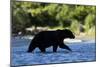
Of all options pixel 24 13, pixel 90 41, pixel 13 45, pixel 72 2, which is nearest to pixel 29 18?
pixel 24 13

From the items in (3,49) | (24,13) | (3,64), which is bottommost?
(3,64)

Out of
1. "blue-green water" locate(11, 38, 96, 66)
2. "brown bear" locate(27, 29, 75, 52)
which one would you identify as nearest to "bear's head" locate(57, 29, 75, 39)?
"brown bear" locate(27, 29, 75, 52)

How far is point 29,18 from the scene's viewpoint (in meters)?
2.33

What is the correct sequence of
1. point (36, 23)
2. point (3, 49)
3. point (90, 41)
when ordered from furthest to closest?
point (90, 41) → point (36, 23) → point (3, 49)

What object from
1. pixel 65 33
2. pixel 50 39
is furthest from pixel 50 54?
pixel 65 33

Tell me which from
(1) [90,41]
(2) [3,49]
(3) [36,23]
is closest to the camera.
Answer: (2) [3,49]

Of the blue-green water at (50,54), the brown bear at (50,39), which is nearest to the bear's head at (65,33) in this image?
the brown bear at (50,39)

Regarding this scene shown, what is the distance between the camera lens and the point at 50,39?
2.43 m

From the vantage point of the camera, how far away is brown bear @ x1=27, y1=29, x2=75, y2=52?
2363mm

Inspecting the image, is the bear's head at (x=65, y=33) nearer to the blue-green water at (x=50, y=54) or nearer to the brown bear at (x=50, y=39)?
the brown bear at (x=50, y=39)

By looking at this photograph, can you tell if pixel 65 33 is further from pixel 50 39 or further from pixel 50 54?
pixel 50 54

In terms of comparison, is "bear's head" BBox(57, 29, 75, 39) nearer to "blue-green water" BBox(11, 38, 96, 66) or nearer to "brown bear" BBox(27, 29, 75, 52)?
"brown bear" BBox(27, 29, 75, 52)
